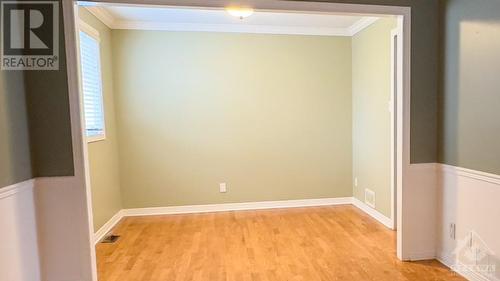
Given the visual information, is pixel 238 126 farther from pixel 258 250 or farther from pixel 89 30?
pixel 89 30

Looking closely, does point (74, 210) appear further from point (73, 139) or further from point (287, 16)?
point (287, 16)

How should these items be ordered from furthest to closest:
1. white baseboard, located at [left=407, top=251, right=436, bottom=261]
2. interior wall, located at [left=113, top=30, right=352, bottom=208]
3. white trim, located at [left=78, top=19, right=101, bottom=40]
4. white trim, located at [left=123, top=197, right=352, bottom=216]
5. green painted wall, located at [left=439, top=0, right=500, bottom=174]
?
white trim, located at [left=123, top=197, right=352, bottom=216], interior wall, located at [left=113, top=30, right=352, bottom=208], white trim, located at [left=78, top=19, right=101, bottom=40], white baseboard, located at [left=407, top=251, right=436, bottom=261], green painted wall, located at [left=439, top=0, right=500, bottom=174]

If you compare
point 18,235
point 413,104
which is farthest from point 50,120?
point 413,104

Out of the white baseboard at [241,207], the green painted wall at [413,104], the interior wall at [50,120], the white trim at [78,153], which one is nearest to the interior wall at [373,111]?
the white baseboard at [241,207]

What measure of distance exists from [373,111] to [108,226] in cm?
358

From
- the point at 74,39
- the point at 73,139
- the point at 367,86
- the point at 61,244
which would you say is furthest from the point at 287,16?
the point at 61,244

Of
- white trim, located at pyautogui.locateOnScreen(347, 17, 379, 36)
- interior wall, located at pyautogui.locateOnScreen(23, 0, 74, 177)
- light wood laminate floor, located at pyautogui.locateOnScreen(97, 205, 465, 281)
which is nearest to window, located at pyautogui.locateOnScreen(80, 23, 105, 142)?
interior wall, located at pyautogui.locateOnScreen(23, 0, 74, 177)

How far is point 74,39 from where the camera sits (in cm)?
218

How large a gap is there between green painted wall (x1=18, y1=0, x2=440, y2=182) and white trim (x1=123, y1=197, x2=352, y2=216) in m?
1.98

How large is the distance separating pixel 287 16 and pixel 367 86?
4.56ft

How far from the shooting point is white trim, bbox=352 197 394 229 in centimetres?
350

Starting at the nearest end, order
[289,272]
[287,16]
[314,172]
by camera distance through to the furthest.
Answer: [289,272] → [287,16] → [314,172]

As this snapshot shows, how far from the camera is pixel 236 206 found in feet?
13.9

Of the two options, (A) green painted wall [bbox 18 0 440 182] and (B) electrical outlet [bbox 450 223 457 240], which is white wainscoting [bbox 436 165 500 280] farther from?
(A) green painted wall [bbox 18 0 440 182]
